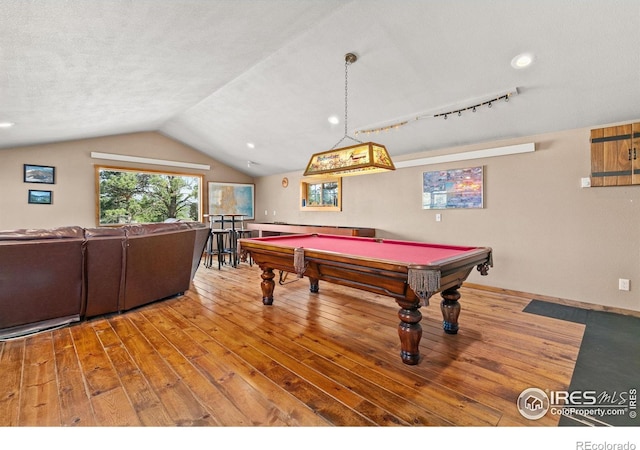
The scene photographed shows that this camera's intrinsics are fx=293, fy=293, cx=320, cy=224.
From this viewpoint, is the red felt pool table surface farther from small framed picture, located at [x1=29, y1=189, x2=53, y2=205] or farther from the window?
small framed picture, located at [x1=29, y1=189, x2=53, y2=205]

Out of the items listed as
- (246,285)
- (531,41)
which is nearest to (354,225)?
(246,285)

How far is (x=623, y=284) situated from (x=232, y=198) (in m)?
8.14

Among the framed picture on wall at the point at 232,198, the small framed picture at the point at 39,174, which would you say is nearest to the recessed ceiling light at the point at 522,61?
the framed picture on wall at the point at 232,198

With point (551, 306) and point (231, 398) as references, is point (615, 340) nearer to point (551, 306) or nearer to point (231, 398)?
point (551, 306)

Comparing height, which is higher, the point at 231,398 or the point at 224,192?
the point at 224,192

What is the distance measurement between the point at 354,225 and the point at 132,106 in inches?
176

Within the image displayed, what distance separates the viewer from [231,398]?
5.97 feet

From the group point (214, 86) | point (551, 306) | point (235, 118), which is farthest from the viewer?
point (235, 118)

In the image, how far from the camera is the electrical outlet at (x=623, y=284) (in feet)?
11.1

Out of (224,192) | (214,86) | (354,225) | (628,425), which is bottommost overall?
(628,425)

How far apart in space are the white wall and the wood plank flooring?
3.03 ft

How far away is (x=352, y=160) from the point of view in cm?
321

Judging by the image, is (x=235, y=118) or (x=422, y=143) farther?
(x=235, y=118)
